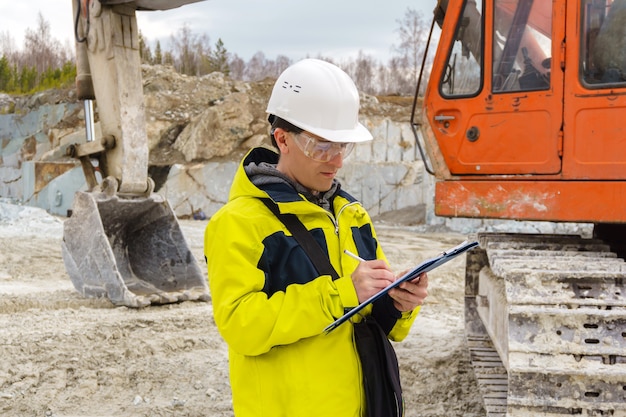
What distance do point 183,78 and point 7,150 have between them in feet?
20.5

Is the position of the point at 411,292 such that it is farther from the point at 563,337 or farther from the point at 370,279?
the point at 563,337

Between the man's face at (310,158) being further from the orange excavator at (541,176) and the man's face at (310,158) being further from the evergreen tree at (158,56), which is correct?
the evergreen tree at (158,56)

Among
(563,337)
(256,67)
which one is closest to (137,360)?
(563,337)

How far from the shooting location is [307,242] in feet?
5.93

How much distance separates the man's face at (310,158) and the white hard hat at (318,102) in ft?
0.09

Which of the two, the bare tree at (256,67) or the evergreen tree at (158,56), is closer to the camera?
the evergreen tree at (158,56)

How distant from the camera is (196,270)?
6418 mm

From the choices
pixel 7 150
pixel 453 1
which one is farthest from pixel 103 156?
pixel 7 150

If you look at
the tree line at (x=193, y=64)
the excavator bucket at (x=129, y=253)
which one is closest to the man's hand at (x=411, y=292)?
the excavator bucket at (x=129, y=253)

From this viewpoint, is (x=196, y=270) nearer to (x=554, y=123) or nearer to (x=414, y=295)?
(x=554, y=123)

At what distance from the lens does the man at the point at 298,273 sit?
168 centimetres

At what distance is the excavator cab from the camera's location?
5922 millimetres

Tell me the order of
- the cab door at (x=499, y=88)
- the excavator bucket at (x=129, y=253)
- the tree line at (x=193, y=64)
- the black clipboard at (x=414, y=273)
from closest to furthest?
the black clipboard at (x=414, y=273) < the cab door at (x=499, y=88) < the excavator bucket at (x=129, y=253) < the tree line at (x=193, y=64)

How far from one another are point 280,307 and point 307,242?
20cm
